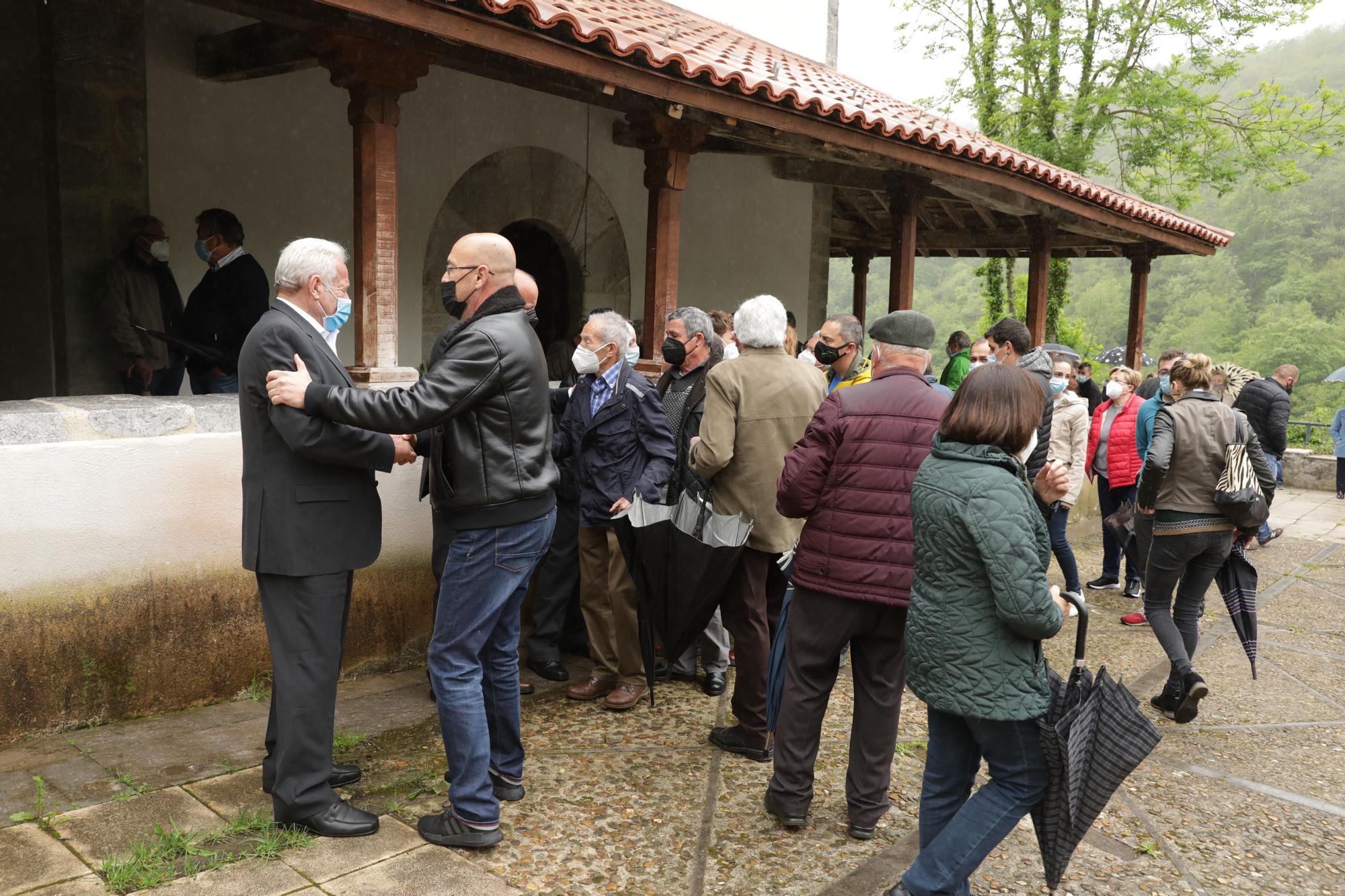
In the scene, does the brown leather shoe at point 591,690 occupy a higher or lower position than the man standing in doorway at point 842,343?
lower

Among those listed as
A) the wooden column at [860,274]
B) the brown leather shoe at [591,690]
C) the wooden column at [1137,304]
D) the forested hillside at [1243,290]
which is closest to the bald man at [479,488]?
the brown leather shoe at [591,690]

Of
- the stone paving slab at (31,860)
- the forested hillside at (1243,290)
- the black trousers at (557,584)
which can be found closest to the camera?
the stone paving slab at (31,860)

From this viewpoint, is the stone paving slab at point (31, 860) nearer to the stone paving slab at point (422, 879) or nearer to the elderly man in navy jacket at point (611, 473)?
the stone paving slab at point (422, 879)

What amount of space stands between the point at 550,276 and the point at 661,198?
8.05ft

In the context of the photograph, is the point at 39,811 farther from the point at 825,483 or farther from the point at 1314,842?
the point at 1314,842

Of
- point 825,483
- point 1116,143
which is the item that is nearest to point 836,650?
point 825,483

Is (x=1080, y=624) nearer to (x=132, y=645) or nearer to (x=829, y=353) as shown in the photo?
(x=829, y=353)


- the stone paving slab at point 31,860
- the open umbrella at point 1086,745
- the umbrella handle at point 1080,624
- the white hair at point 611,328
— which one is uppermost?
the white hair at point 611,328

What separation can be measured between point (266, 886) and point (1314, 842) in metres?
3.47

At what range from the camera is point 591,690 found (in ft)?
14.9

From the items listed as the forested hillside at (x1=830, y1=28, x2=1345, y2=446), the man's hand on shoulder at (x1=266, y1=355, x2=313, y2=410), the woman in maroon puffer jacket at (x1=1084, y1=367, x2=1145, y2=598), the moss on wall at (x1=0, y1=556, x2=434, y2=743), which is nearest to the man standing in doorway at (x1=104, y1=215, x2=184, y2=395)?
the moss on wall at (x1=0, y1=556, x2=434, y2=743)

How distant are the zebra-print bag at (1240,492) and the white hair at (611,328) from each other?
2.82 meters

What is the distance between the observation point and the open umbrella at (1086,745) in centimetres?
254

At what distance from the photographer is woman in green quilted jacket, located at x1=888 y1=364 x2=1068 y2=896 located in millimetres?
2518
